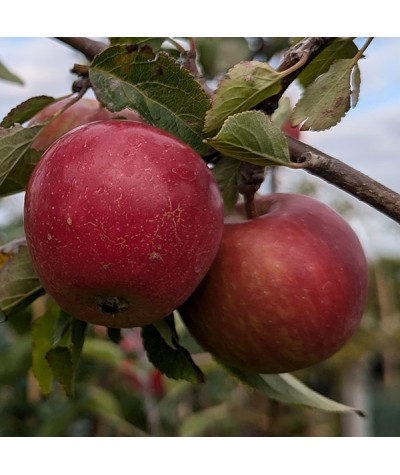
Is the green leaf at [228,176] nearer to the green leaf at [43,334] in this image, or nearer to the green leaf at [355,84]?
the green leaf at [355,84]

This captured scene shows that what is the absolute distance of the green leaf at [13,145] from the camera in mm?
640

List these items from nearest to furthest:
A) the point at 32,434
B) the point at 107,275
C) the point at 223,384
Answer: the point at 107,275, the point at 32,434, the point at 223,384

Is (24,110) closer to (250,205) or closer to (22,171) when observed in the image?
(22,171)

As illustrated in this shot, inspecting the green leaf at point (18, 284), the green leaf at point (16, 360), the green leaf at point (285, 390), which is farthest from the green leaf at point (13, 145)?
the green leaf at point (16, 360)

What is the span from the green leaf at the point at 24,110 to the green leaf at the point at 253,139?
0.22 meters

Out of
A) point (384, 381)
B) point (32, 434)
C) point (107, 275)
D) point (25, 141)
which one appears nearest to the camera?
point (107, 275)

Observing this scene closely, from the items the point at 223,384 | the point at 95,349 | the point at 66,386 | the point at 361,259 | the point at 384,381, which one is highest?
the point at 361,259

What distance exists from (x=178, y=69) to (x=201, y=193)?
0.36 ft

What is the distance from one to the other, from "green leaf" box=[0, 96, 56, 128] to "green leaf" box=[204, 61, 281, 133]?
0.20 m

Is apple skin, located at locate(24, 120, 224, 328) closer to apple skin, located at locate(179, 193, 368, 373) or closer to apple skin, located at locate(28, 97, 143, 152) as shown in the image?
apple skin, located at locate(179, 193, 368, 373)

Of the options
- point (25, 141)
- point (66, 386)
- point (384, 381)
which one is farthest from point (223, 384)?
point (384, 381)

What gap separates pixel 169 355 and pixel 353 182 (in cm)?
27

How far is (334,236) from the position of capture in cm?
69

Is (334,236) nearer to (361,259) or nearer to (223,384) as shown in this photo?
(361,259)
